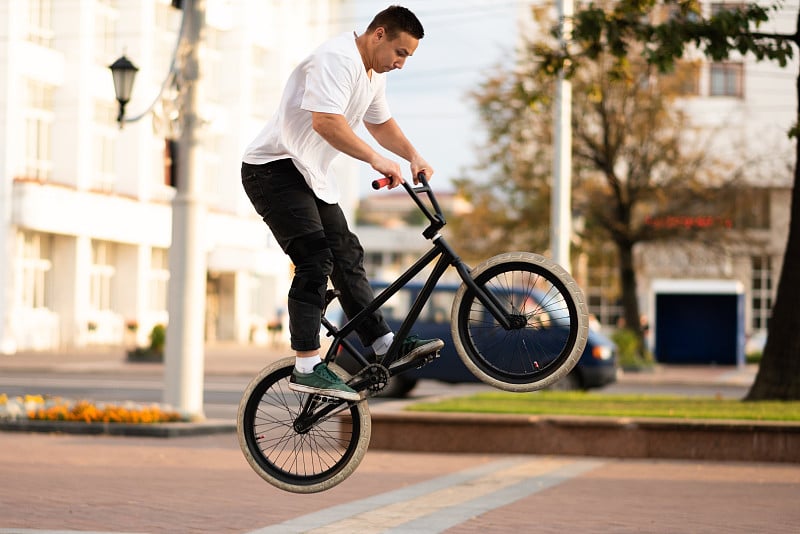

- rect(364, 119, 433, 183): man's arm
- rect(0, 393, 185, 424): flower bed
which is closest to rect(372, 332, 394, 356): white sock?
rect(364, 119, 433, 183): man's arm

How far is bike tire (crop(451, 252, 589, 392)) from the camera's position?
625cm

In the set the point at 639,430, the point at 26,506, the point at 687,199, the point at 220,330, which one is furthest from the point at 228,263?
the point at 26,506

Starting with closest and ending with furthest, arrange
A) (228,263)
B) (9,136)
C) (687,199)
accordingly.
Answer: (687,199) → (9,136) → (228,263)

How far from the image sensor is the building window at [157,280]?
50562 millimetres

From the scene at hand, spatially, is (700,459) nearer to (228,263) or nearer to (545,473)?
(545,473)

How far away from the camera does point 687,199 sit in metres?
36.1

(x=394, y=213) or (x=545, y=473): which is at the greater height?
(x=394, y=213)

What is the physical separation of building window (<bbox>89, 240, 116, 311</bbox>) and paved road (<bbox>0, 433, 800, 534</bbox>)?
33214 millimetres

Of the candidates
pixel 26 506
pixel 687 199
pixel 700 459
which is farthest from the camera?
pixel 687 199

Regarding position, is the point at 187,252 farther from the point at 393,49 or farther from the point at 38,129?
the point at 38,129

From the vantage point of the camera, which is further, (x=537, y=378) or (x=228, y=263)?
(x=228, y=263)

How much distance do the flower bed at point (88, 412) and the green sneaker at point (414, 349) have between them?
9.09 meters

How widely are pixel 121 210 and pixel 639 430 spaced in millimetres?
36061

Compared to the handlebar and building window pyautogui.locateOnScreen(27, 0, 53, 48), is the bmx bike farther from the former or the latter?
building window pyautogui.locateOnScreen(27, 0, 53, 48)
